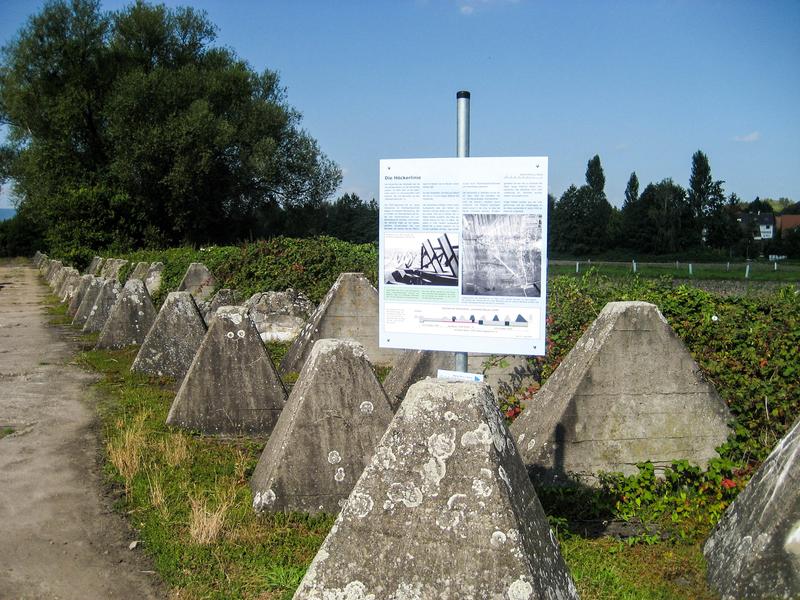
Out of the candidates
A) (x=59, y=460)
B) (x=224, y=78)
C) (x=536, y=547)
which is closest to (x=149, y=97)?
(x=224, y=78)

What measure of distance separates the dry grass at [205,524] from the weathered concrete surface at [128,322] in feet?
30.2

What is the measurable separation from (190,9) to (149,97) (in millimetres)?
6226

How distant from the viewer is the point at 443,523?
9.09 ft

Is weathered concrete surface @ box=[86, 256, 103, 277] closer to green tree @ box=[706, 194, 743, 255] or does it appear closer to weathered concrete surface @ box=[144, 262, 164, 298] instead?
weathered concrete surface @ box=[144, 262, 164, 298]

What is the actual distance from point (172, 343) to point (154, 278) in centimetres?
1169

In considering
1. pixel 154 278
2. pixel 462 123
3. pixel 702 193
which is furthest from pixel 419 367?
pixel 702 193

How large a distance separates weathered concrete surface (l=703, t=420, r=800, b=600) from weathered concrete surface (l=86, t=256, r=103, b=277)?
3114 cm

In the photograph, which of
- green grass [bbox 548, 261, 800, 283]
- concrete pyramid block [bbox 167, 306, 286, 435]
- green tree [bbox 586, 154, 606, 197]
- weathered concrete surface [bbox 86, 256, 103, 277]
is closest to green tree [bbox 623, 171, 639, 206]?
green tree [bbox 586, 154, 606, 197]

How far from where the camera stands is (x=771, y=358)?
19.6 ft

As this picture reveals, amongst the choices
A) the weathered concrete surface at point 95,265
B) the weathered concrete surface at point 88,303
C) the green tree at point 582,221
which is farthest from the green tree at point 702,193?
the weathered concrete surface at point 88,303

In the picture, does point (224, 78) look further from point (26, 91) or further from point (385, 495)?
point (385, 495)

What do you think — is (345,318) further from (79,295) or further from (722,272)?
(722,272)

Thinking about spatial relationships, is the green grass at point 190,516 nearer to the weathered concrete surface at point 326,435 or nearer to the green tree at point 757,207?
the weathered concrete surface at point 326,435

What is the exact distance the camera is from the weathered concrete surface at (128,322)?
44.5ft
